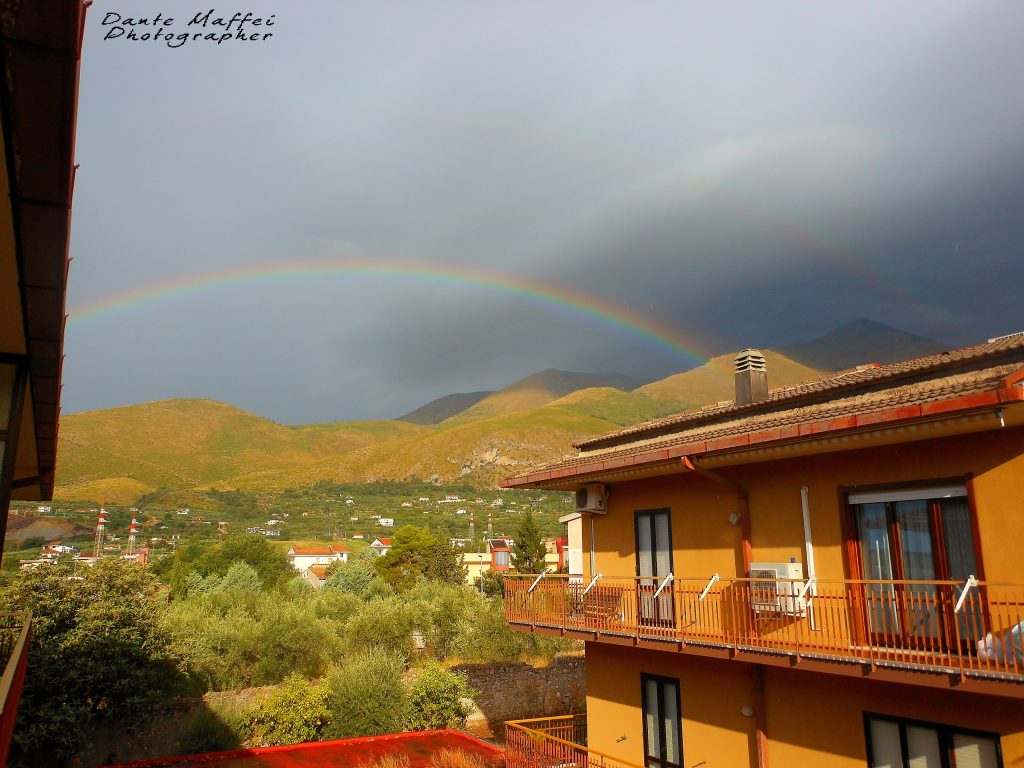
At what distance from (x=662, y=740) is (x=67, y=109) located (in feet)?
40.4

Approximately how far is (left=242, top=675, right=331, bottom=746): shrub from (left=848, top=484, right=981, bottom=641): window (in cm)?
1710

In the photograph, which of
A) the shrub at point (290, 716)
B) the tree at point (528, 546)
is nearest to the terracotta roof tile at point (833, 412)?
the shrub at point (290, 716)

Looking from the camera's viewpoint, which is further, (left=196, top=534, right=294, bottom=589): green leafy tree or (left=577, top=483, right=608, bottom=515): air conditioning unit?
(left=196, top=534, right=294, bottom=589): green leafy tree

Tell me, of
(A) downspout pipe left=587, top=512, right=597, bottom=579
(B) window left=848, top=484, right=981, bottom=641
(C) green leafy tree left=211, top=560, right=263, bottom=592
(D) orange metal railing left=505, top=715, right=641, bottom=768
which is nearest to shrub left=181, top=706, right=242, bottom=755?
(D) orange metal railing left=505, top=715, right=641, bottom=768

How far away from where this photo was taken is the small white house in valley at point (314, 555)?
73.1 meters

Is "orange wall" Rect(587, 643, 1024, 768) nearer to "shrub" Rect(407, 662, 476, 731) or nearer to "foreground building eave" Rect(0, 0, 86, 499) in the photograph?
"foreground building eave" Rect(0, 0, 86, 499)

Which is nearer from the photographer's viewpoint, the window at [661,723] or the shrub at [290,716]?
the window at [661,723]

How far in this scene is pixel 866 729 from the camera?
28.2 feet

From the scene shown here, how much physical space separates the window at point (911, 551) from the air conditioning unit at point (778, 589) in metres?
0.76

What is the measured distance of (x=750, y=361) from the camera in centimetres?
1342

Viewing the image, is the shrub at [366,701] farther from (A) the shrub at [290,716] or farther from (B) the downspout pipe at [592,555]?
(B) the downspout pipe at [592,555]

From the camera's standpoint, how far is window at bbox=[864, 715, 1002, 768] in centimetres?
739

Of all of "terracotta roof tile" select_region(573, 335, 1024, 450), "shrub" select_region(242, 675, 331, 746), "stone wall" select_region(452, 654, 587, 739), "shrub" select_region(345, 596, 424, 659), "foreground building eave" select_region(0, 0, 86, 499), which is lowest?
"stone wall" select_region(452, 654, 587, 739)

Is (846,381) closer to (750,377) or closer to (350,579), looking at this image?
(750,377)
